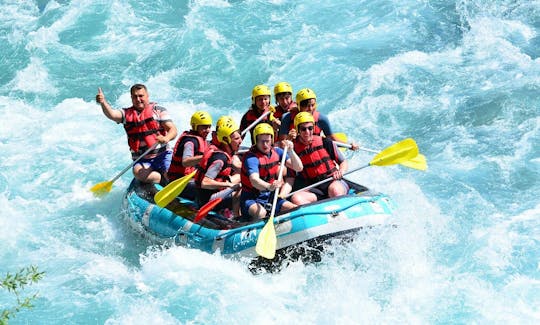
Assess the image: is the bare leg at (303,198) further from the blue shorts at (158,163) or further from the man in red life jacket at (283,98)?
the blue shorts at (158,163)

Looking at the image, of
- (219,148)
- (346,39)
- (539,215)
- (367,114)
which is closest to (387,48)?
(346,39)

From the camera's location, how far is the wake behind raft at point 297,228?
7746 mm

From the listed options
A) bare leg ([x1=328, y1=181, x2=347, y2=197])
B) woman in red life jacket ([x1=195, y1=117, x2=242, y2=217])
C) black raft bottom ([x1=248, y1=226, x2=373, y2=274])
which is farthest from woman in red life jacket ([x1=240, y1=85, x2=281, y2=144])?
black raft bottom ([x1=248, y1=226, x2=373, y2=274])

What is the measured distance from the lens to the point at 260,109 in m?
9.80

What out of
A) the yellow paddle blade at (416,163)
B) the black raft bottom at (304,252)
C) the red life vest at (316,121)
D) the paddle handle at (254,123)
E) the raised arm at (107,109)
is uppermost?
the raised arm at (107,109)

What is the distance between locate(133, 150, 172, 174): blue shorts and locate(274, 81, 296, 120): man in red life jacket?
1.37 meters

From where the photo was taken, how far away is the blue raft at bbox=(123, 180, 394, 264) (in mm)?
7742

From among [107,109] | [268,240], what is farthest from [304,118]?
[107,109]

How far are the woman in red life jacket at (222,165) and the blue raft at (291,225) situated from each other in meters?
0.24

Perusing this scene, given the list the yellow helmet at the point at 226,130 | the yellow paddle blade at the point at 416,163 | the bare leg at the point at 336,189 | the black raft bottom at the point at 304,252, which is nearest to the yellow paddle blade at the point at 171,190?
the yellow helmet at the point at 226,130

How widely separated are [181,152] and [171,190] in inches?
17.8

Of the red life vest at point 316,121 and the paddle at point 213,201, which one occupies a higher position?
the red life vest at point 316,121

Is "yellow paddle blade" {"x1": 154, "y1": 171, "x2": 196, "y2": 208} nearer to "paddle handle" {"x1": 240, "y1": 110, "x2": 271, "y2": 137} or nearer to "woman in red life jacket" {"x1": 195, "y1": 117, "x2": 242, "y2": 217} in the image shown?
"woman in red life jacket" {"x1": 195, "y1": 117, "x2": 242, "y2": 217}

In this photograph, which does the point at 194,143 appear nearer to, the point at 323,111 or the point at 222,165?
the point at 222,165
